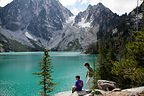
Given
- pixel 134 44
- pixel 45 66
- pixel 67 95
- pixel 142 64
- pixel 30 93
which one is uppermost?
pixel 134 44

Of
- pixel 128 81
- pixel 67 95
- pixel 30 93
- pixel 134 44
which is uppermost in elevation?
pixel 134 44

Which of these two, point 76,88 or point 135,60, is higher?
point 135,60

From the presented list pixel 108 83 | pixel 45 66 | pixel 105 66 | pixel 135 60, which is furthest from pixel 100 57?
pixel 135 60

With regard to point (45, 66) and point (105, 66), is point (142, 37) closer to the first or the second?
point (45, 66)

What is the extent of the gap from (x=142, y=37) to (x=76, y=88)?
307 inches

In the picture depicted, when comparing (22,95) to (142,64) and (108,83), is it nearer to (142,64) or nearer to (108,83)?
(108,83)

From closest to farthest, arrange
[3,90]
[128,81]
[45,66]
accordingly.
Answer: [45,66], [128,81], [3,90]

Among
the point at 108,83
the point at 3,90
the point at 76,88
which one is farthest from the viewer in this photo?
the point at 3,90

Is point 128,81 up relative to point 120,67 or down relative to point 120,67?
down

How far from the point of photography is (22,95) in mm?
30234

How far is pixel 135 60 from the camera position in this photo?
12.3 metres

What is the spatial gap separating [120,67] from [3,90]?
104 ft

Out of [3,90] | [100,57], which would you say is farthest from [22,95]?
[100,57]

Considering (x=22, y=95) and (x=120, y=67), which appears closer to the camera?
(x=120, y=67)
